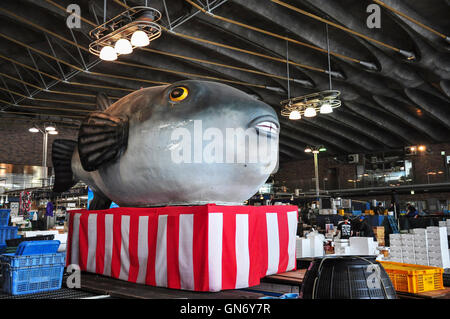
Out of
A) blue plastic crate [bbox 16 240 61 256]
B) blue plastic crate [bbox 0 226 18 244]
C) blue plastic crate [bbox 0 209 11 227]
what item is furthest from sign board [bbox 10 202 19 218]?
blue plastic crate [bbox 16 240 61 256]

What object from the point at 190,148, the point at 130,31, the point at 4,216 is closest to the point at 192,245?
the point at 190,148

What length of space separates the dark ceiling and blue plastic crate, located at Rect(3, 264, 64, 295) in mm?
8078

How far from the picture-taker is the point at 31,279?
374cm

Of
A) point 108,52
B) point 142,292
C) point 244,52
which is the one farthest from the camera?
point 244,52

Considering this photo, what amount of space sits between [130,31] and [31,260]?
529 centimetres

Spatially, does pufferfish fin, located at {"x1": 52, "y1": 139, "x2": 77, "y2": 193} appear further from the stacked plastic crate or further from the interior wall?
the interior wall

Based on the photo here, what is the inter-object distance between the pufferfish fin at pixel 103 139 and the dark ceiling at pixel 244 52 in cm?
688

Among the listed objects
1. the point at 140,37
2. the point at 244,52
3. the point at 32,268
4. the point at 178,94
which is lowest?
the point at 32,268

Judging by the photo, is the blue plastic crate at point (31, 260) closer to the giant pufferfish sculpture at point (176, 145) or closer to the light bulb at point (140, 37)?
the giant pufferfish sculpture at point (176, 145)

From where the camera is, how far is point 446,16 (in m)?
12.5

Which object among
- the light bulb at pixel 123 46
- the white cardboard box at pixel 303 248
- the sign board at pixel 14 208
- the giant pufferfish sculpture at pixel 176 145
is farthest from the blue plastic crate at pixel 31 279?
the sign board at pixel 14 208

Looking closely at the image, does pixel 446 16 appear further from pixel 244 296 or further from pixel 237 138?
pixel 244 296

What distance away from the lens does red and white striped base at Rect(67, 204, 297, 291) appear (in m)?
3.47

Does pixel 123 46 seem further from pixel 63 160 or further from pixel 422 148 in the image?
pixel 422 148
